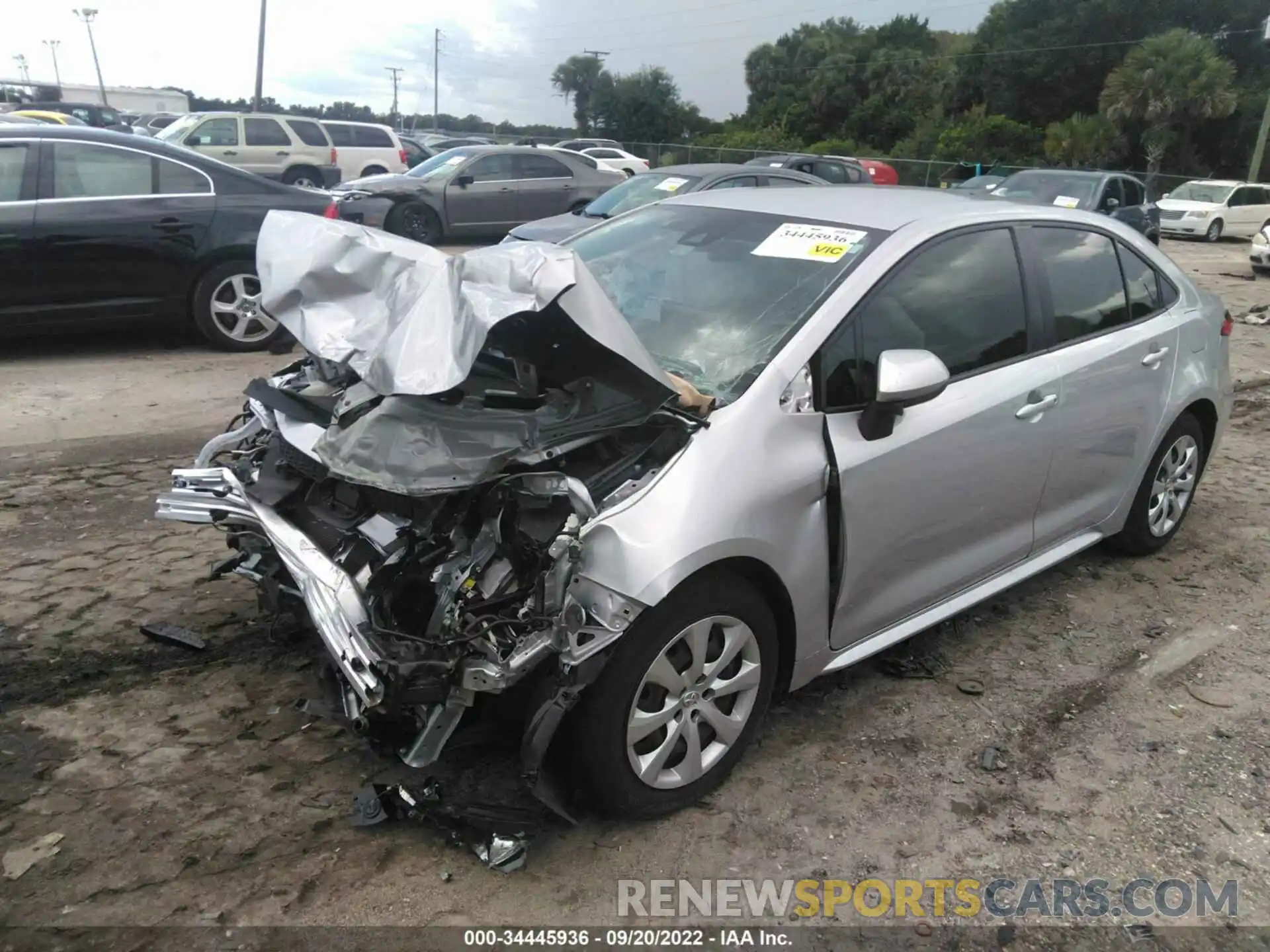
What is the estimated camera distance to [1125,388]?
4.19 metres

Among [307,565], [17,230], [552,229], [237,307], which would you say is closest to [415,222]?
[552,229]

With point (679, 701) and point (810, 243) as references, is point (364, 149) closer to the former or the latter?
point (810, 243)

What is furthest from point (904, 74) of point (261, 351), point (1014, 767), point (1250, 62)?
point (1014, 767)

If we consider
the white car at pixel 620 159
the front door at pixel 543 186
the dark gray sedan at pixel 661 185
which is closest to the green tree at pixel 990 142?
the white car at pixel 620 159

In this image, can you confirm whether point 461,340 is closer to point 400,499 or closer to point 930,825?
point 400,499

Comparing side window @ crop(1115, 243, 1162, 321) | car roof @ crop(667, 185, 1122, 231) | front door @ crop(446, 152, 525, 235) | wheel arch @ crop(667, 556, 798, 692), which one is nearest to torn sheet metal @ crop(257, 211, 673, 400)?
wheel arch @ crop(667, 556, 798, 692)

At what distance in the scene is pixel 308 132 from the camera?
827 inches

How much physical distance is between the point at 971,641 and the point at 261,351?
20.1ft

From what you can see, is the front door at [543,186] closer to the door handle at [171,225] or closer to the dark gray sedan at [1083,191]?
the dark gray sedan at [1083,191]

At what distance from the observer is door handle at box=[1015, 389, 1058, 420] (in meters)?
3.65

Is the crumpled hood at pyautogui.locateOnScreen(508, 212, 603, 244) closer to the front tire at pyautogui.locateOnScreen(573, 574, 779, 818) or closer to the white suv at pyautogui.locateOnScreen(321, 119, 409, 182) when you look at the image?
the front tire at pyautogui.locateOnScreen(573, 574, 779, 818)

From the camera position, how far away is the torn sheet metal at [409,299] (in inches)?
106

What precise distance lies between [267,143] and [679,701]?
809 inches

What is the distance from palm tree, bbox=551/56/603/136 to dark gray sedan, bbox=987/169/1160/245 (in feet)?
198
